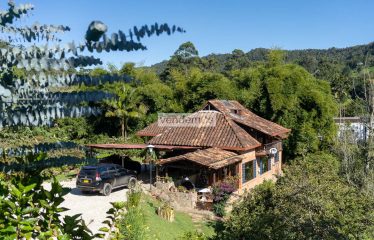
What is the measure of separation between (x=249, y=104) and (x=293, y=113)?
3.45 meters

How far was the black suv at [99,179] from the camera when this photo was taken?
1833 centimetres

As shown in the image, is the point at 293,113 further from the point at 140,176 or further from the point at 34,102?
the point at 34,102

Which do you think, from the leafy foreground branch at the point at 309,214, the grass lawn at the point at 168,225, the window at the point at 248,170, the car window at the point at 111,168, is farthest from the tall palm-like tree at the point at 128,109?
the leafy foreground branch at the point at 309,214

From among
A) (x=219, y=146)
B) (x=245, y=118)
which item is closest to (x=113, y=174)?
(x=219, y=146)

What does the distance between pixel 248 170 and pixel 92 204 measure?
33.9 ft

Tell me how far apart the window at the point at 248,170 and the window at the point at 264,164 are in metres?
1.56

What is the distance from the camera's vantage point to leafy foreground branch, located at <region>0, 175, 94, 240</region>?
2672 mm

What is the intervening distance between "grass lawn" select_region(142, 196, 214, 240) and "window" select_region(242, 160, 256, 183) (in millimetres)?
5842

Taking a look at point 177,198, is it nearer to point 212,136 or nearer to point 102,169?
point 102,169

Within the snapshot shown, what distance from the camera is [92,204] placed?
17.0 m

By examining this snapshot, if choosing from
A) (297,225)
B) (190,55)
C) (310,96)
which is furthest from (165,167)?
(190,55)

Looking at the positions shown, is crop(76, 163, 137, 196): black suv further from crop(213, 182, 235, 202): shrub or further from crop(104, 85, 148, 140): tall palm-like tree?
crop(104, 85, 148, 140): tall palm-like tree

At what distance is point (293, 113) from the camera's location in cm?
3122

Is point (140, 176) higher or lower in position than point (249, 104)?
lower
